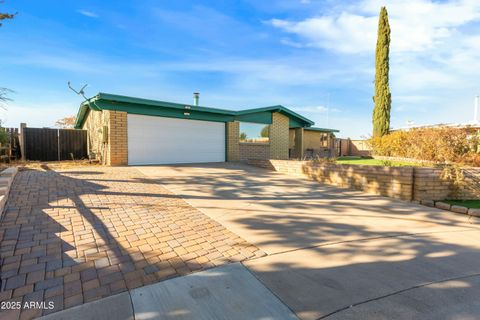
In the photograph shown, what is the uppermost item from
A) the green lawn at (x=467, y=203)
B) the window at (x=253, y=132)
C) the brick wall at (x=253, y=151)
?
the window at (x=253, y=132)

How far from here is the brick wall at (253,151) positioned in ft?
48.3

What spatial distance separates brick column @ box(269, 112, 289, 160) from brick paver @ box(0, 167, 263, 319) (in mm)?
11596

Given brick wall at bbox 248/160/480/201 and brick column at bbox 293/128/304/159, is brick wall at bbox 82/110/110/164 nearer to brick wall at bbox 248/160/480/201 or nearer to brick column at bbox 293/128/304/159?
brick wall at bbox 248/160/480/201

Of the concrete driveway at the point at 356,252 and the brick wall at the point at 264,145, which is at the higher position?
the brick wall at the point at 264,145

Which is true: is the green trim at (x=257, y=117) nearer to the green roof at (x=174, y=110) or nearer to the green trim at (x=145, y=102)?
the green roof at (x=174, y=110)

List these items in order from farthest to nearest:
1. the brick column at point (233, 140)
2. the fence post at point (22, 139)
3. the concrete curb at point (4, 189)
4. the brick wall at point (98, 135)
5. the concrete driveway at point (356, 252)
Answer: the brick column at point (233, 140), the fence post at point (22, 139), the brick wall at point (98, 135), the concrete curb at point (4, 189), the concrete driveway at point (356, 252)

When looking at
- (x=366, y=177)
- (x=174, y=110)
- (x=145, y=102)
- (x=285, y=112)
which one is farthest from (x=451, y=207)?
(x=285, y=112)

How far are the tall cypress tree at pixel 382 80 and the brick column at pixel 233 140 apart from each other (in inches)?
389

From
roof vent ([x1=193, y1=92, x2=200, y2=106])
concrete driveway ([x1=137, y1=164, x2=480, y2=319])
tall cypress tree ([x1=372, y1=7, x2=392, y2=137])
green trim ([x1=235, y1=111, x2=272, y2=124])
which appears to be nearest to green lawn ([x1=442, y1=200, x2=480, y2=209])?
concrete driveway ([x1=137, y1=164, x2=480, y2=319])

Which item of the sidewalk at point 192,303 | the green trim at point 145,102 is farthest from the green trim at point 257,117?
the sidewalk at point 192,303

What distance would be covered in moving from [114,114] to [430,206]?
436 inches

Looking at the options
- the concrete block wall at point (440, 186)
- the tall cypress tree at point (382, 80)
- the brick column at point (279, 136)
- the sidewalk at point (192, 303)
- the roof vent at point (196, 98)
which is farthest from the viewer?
the tall cypress tree at point (382, 80)

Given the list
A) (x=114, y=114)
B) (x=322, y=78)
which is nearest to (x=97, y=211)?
(x=114, y=114)

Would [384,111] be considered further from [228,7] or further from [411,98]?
[228,7]
